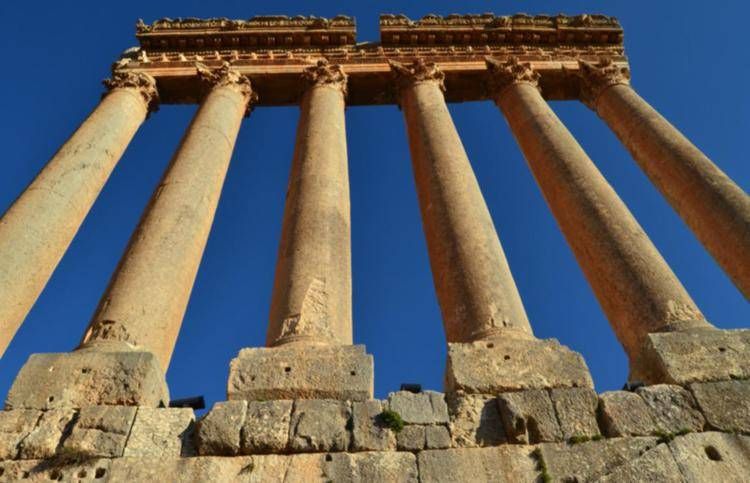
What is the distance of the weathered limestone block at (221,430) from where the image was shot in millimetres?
7492

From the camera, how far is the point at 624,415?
7855 mm

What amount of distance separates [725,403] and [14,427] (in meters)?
9.59

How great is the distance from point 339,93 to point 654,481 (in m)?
14.6

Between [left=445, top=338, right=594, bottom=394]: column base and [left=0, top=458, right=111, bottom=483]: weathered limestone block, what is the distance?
186 inches

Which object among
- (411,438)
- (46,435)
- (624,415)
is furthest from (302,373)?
(624,415)

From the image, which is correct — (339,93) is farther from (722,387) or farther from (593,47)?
(722,387)

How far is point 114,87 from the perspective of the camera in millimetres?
18312

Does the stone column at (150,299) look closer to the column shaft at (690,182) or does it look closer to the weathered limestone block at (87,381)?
the weathered limestone block at (87,381)

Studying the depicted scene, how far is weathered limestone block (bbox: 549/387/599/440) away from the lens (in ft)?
25.1

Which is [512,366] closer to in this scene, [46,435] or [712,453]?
[712,453]

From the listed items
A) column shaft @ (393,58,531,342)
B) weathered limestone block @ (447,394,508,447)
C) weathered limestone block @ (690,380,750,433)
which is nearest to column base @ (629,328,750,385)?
weathered limestone block @ (690,380,750,433)

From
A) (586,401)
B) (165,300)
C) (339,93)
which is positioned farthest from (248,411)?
(339,93)

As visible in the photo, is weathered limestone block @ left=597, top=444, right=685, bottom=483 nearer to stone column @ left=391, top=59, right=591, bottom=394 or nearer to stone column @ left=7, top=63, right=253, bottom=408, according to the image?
stone column @ left=391, top=59, right=591, bottom=394

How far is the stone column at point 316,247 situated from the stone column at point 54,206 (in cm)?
463
